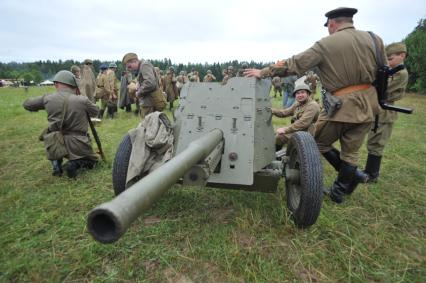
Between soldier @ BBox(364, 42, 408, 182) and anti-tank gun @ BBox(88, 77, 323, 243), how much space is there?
1366 mm

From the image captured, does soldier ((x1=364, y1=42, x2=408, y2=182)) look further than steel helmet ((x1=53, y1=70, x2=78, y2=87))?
No

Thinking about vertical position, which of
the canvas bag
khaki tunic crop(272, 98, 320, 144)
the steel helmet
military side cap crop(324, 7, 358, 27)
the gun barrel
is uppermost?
military side cap crop(324, 7, 358, 27)

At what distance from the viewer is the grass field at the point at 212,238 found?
2.34m

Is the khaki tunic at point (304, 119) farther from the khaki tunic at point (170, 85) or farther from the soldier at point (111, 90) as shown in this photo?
the khaki tunic at point (170, 85)

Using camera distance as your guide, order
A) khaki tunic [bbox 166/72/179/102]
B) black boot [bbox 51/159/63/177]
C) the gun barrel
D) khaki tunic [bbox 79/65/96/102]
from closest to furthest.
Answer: the gun barrel
black boot [bbox 51/159/63/177]
khaki tunic [bbox 79/65/96/102]
khaki tunic [bbox 166/72/179/102]

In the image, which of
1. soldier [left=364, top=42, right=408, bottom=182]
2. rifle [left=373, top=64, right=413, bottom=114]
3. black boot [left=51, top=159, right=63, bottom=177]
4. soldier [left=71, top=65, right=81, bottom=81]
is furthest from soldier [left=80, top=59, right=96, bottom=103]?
rifle [left=373, top=64, right=413, bottom=114]

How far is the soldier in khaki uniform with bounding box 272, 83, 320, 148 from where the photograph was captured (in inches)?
160

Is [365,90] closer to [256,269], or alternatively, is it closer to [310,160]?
[310,160]

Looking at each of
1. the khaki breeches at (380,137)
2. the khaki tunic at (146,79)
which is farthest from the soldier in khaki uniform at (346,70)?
the khaki tunic at (146,79)

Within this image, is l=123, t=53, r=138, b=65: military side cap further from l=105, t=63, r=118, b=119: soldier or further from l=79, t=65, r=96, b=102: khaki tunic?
l=105, t=63, r=118, b=119: soldier

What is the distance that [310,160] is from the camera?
110 inches

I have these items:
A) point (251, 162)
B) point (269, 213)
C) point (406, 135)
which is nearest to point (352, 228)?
point (269, 213)

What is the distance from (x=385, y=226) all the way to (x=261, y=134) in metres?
1.53

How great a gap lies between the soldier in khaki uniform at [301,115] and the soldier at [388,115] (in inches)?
32.1
